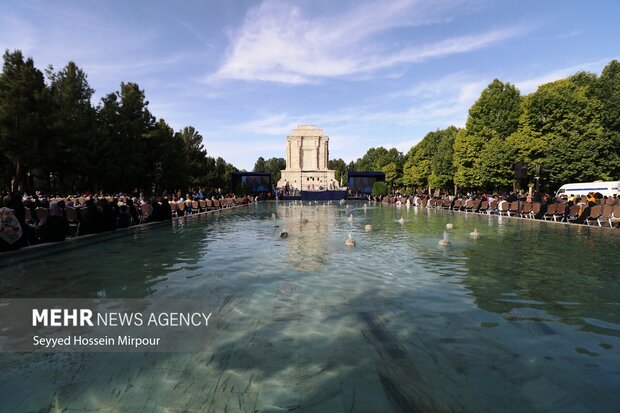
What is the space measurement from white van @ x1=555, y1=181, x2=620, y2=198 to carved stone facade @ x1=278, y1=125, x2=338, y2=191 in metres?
67.6

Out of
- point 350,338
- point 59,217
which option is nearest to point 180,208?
point 59,217

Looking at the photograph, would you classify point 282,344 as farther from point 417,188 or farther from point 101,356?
point 417,188

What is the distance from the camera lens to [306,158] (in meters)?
105

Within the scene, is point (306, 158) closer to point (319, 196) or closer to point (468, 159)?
point (319, 196)

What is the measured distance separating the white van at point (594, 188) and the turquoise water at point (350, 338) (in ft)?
86.3

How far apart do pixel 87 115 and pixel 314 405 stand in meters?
45.7

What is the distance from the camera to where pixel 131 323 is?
18.4 ft

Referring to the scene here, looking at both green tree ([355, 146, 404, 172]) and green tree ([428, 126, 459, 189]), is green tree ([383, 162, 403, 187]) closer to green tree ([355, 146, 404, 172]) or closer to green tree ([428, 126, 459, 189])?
green tree ([355, 146, 404, 172])

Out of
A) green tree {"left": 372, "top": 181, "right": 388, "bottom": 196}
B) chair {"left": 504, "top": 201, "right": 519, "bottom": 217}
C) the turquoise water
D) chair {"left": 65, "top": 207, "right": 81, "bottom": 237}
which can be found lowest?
the turquoise water

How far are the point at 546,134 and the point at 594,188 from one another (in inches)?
368

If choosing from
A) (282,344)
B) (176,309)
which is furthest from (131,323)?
(282,344)

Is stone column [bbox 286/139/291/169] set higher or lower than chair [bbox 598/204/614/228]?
higher

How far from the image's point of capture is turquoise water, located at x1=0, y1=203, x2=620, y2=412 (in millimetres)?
3635

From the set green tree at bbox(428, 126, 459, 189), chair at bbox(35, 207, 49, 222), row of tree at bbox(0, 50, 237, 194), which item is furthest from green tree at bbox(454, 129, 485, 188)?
chair at bbox(35, 207, 49, 222)
